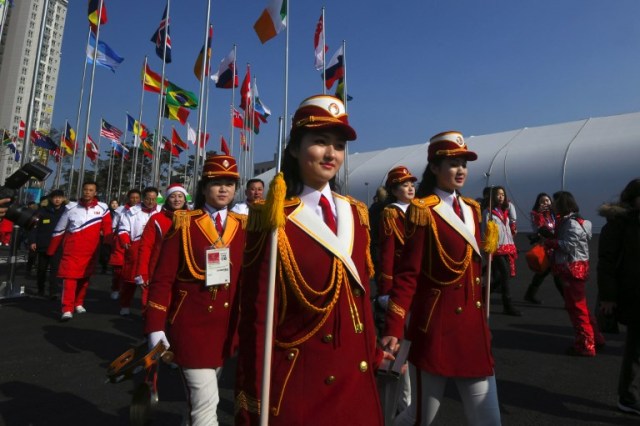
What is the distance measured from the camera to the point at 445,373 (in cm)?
248

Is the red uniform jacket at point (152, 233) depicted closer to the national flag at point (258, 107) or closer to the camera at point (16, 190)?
the camera at point (16, 190)

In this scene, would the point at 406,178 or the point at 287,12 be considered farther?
the point at 287,12

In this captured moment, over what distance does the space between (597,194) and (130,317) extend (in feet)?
74.9

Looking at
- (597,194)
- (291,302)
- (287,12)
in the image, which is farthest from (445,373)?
(597,194)

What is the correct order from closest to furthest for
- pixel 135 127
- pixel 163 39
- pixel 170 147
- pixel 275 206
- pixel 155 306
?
pixel 275 206, pixel 155 306, pixel 163 39, pixel 135 127, pixel 170 147

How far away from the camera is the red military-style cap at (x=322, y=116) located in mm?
1782

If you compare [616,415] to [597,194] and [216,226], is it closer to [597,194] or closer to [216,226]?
[216,226]

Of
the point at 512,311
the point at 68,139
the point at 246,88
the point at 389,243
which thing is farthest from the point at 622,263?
the point at 68,139

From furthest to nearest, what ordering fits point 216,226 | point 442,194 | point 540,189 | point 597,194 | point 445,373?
point 540,189
point 597,194
point 216,226
point 442,194
point 445,373

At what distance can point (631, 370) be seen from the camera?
3.81m

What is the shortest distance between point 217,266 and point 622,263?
3.47 m

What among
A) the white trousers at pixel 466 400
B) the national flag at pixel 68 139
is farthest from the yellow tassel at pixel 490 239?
the national flag at pixel 68 139

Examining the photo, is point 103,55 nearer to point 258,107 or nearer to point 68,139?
point 258,107

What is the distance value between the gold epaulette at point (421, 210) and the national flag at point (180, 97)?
14.4 meters
